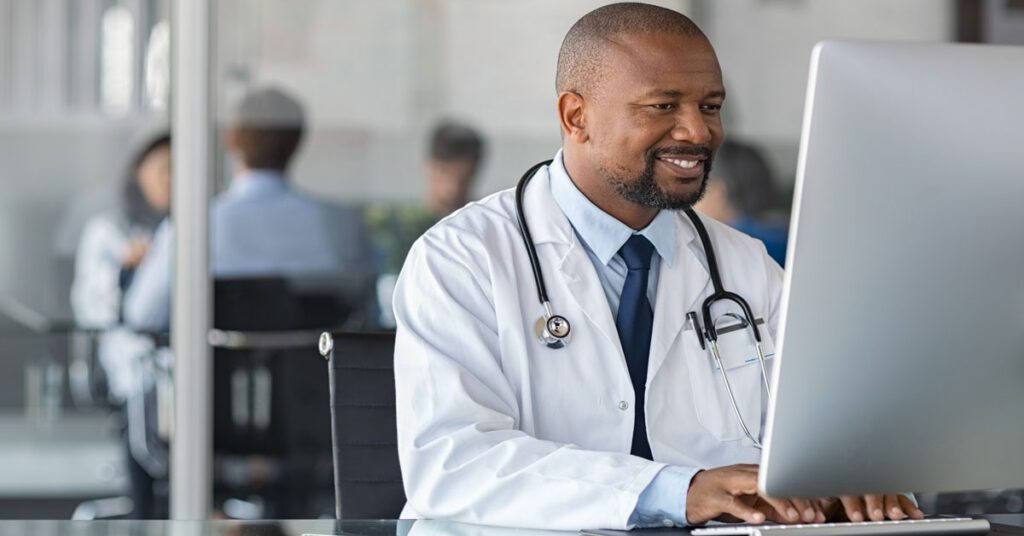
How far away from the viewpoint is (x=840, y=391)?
1150mm

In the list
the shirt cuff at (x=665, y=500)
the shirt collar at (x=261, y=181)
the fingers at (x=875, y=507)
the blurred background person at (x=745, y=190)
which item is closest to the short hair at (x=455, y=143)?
the shirt collar at (x=261, y=181)

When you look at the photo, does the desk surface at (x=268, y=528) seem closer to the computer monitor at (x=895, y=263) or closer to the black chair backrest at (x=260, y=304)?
the computer monitor at (x=895, y=263)

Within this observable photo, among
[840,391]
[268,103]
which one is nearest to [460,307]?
[840,391]

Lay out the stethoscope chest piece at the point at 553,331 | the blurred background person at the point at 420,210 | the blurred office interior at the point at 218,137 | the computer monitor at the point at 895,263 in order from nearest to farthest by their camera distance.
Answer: the computer monitor at the point at 895,263 < the stethoscope chest piece at the point at 553,331 < the blurred office interior at the point at 218,137 < the blurred background person at the point at 420,210

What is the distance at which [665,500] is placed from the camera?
1444 mm

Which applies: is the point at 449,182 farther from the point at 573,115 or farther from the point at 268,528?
the point at 268,528

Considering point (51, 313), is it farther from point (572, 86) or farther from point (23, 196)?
point (572, 86)

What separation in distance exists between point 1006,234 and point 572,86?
2.80ft

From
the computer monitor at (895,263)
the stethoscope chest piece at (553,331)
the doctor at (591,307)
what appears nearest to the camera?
the computer monitor at (895,263)

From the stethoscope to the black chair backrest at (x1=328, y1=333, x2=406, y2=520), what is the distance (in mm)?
262

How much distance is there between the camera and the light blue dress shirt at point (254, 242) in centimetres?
382

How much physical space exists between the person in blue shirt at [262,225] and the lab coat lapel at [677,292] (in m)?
2.02

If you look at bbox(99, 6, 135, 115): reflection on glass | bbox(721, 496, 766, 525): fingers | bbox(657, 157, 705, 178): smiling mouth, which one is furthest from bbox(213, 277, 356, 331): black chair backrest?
bbox(721, 496, 766, 525): fingers

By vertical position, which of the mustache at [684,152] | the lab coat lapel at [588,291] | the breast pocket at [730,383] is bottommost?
the breast pocket at [730,383]
